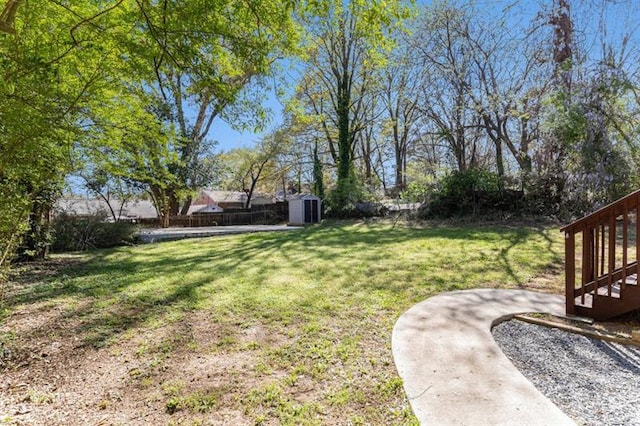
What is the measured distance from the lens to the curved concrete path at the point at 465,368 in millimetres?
1856

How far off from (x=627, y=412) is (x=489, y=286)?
2545 mm

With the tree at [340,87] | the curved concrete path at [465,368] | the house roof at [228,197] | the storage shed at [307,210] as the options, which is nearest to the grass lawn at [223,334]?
the curved concrete path at [465,368]

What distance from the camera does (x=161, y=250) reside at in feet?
25.7

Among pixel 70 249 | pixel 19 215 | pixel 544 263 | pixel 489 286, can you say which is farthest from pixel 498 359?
pixel 70 249

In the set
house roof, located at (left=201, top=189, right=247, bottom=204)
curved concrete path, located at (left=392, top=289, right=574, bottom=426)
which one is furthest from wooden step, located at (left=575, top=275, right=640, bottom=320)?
house roof, located at (left=201, top=189, right=247, bottom=204)

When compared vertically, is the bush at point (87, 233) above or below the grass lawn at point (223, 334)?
above

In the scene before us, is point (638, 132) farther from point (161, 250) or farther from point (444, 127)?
point (161, 250)

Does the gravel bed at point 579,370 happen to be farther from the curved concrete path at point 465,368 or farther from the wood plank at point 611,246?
the wood plank at point 611,246

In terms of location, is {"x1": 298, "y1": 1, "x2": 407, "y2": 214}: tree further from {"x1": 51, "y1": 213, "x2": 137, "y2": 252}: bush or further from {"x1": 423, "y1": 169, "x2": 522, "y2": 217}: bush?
{"x1": 51, "y1": 213, "x2": 137, "y2": 252}: bush

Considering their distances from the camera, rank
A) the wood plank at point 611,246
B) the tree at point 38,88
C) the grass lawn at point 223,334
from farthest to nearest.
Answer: the wood plank at point 611,246 → the tree at point 38,88 → the grass lawn at point 223,334

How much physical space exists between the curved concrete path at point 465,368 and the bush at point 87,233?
800 cm

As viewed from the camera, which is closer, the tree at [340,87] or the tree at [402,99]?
the tree at [402,99]

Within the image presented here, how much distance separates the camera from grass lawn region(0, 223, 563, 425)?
2.04 meters

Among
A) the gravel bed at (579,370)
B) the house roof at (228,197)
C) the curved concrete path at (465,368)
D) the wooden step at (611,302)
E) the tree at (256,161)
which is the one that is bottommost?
the gravel bed at (579,370)
